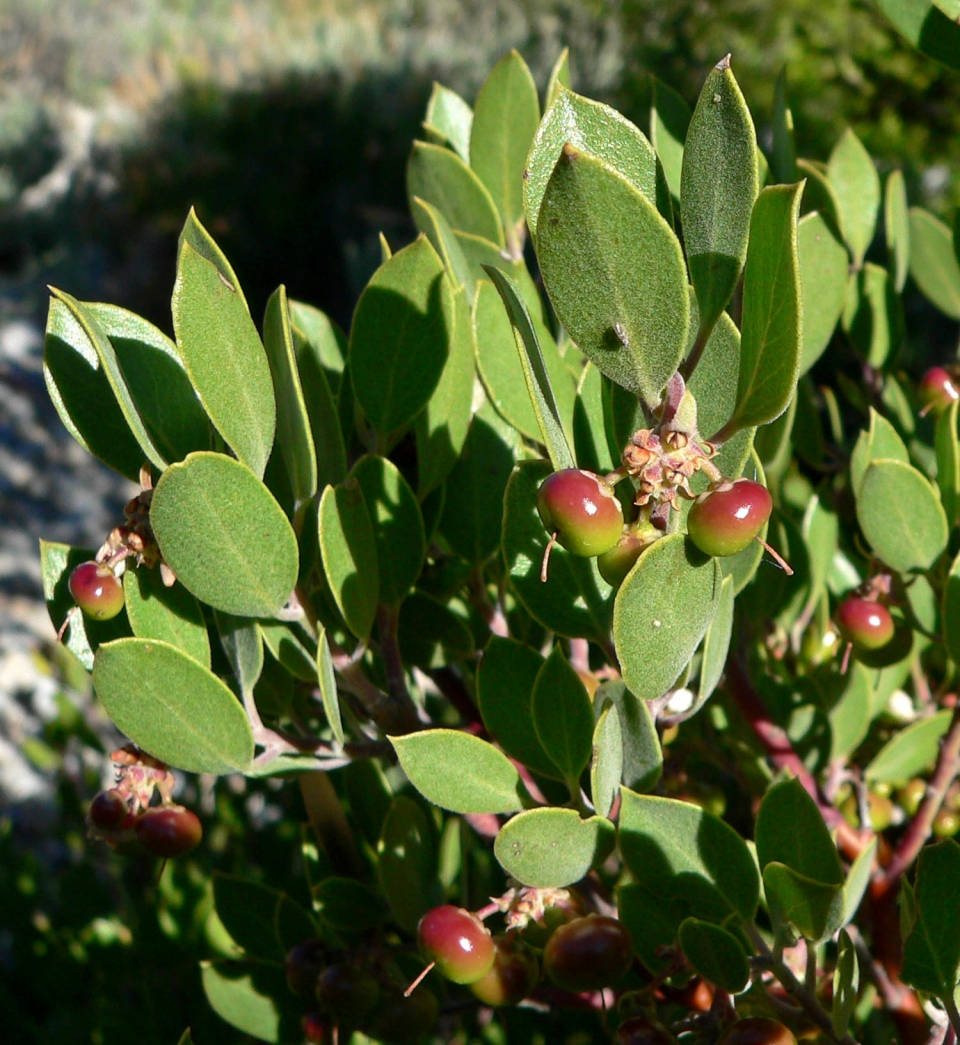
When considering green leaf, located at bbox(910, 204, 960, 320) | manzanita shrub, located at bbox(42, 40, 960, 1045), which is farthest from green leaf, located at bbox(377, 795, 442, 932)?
green leaf, located at bbox(910, 204, 960, 320)

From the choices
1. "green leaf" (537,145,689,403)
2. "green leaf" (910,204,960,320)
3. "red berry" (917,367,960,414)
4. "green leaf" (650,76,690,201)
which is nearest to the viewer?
"green leaf" (537,145,689,403)

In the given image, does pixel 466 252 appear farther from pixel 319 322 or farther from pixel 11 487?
pixel 11 487

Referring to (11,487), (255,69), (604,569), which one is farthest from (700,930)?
(255,69)

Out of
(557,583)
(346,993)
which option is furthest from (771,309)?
(346,993)

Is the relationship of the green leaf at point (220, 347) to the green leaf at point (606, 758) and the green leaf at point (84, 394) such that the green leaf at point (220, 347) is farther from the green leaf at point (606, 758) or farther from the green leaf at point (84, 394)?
A: the green leaf at point (606, 758)

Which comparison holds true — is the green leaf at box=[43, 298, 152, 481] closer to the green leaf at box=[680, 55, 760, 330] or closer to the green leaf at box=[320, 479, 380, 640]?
the green leaf at box=[320, 479, 380, 640]

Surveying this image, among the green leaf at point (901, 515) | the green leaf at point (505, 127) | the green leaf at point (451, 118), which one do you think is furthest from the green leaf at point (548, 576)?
the green leaf at point (451, 118)
